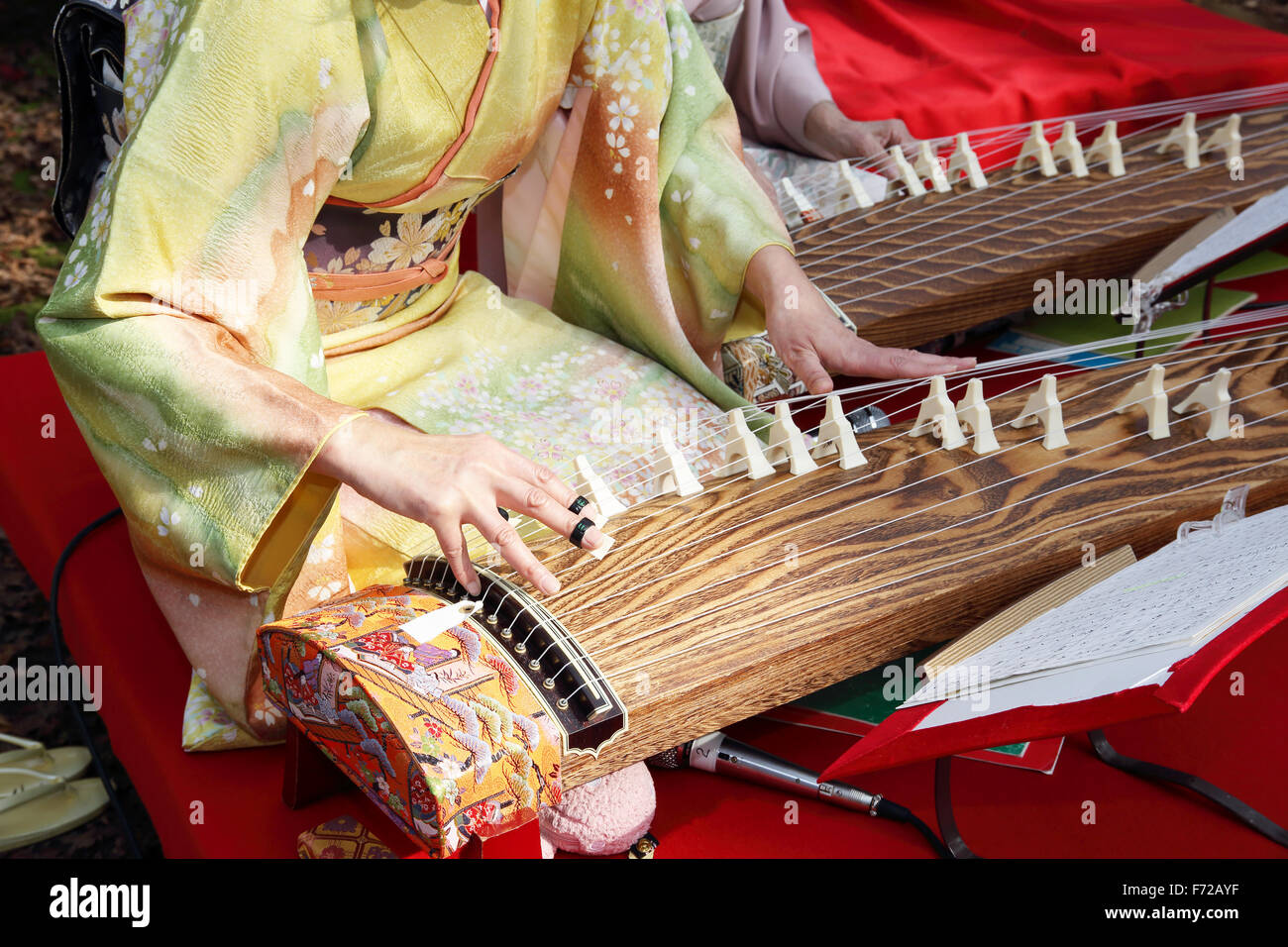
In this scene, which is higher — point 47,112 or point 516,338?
point 47,112

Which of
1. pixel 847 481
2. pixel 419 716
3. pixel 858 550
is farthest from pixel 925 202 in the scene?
pixel 419 716

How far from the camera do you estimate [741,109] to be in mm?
2678

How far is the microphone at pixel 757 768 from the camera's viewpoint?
1.32 meters

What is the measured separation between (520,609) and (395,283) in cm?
53

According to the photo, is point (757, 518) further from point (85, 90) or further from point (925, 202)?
point (925, 202)

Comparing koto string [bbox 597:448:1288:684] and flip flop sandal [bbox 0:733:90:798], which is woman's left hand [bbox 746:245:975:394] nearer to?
koto string [bbox 597:448:1288:684]

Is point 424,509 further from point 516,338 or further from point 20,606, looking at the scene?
point 20,606

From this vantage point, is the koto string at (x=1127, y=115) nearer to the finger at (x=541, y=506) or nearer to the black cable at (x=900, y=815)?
the black cable at (x=900, y=815)

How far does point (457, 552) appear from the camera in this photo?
3.43 ft

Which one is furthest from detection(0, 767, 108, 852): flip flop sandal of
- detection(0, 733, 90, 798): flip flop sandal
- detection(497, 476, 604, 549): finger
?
detection(497, 476, 604, 549): finger

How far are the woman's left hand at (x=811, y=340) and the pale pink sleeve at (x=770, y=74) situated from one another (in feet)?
3.66

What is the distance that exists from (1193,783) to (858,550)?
48 centimetres

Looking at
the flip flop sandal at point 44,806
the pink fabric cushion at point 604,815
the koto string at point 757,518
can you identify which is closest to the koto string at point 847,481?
the koto string at point 757,518

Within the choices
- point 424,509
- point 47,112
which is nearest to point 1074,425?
point 424,509
